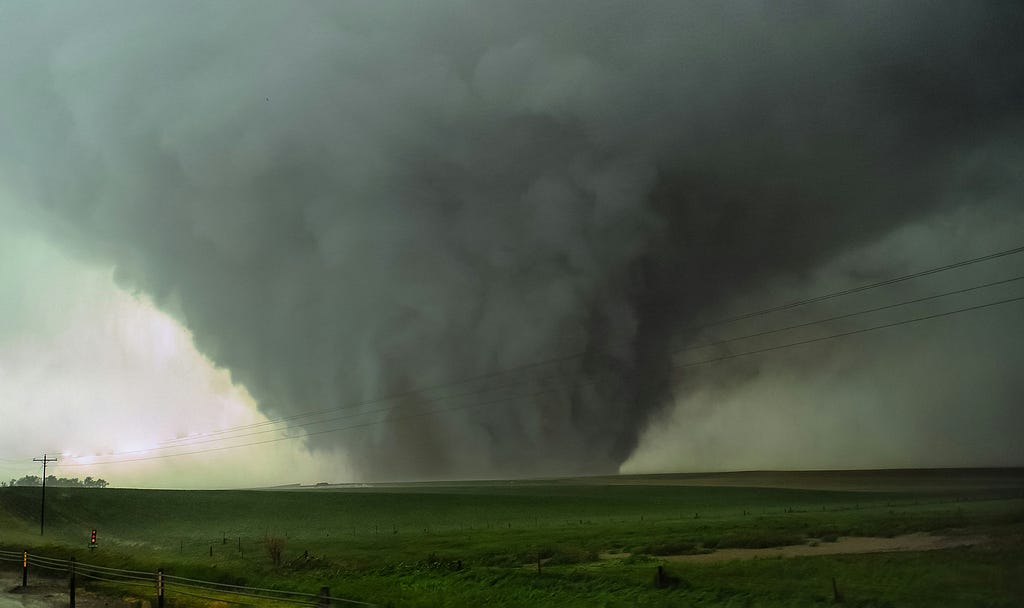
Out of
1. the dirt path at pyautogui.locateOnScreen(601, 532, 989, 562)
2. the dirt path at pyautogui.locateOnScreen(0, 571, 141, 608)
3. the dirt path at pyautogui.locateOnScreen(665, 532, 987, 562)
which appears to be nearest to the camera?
the dirt path at pyautogui.locateOnScreen(665, 532, 987, 562)

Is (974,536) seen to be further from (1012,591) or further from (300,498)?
(300,498)

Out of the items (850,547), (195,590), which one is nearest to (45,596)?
(195,590)

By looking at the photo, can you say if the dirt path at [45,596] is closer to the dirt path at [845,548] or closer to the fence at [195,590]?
the fence at [195,590]

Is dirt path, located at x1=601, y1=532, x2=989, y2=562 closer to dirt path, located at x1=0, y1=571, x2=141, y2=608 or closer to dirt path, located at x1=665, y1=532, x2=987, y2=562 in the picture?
dirt path, located at x1=665, y1=532, x2=987, y2=562

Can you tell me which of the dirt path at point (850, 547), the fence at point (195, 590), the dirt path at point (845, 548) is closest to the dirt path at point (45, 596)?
the fence at point (195, 590)

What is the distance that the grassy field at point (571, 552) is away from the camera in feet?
86.3

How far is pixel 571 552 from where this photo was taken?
4894cm

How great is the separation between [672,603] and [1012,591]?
12.0 metres

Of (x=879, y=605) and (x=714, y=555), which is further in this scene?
(x=714, y=555)

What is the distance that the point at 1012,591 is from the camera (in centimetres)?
2097

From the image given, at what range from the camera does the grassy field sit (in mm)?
26312

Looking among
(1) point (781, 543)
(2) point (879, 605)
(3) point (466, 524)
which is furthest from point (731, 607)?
(3) point (466, 524)

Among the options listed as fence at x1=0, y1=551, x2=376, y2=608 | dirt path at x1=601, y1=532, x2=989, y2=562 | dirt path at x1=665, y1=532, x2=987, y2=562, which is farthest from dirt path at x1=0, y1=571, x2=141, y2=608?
dirt path at x1=665, y1=532, x2=987, y2=562

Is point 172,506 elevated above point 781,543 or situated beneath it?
elevated above
